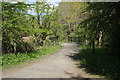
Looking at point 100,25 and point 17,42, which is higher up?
point 100,25

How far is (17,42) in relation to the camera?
42.6ft

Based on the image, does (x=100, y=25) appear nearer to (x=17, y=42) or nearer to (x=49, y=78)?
(x=49, y=78)

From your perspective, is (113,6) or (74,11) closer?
(113,6)

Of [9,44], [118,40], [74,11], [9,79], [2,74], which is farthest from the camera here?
[74,11]

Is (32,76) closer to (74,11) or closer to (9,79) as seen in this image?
(9,79)

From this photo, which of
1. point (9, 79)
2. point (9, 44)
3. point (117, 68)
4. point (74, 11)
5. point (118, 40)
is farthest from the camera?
point (74, 11)

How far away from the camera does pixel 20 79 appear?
6609mm

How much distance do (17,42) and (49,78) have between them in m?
7.36

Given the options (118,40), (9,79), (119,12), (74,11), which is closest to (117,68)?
(118,40)

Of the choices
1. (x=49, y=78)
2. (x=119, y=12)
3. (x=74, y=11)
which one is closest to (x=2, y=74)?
(x=49, y=78)

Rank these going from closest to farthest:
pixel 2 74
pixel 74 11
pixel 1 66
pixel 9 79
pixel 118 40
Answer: pixel 9 79
pixel 2 74
pixel 1 66
pixel 118 40
pixel 74 11

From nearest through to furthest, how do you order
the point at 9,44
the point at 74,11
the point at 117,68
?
the point at 117,68 → the point at 9,44 → the point at 74,11

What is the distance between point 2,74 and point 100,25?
20.0ft

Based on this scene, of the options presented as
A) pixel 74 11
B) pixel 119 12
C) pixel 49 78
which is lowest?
pixel 49 78
